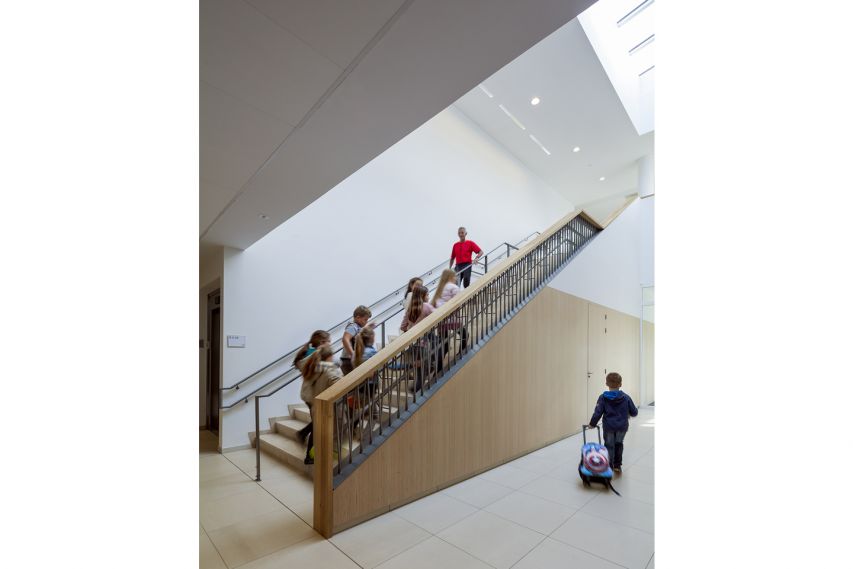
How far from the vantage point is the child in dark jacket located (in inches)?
158

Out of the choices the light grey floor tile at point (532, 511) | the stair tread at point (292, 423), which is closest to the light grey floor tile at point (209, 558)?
the light grey floor tile at point (532, 511)

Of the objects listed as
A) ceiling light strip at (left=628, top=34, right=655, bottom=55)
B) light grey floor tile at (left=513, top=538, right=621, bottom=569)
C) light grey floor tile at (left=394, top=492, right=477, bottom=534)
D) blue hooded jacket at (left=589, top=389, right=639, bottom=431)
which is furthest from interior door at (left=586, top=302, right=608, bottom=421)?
ceiling light strip at (left=628, top=34, right=655, bottom=55)

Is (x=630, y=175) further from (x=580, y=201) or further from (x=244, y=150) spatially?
(x=244, y=150)

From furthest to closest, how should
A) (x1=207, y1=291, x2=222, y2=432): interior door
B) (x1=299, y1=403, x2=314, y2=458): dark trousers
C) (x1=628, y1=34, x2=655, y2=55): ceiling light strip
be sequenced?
(x1=628, y1=34, x2=655, y2=55): ceiling light strip, (x1=207, y1=291, x2=222, y2=432): interior door, (x1=299, y1=403, x2=314, y2=458): dark trousers

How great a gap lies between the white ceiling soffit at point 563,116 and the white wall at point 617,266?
8.41 feet

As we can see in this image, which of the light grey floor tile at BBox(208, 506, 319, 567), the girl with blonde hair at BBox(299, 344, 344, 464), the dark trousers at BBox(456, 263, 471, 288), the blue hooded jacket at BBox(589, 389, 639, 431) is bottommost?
the light grey floor tile at BBox(208, 506, 319, 567)

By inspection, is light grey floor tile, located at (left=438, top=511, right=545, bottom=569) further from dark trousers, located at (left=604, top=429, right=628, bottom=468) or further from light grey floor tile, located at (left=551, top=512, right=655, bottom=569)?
dark trousers, located at (left=604, top=429, right=628, bottom=468)

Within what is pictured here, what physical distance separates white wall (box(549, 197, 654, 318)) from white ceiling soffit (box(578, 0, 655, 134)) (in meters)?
2.39

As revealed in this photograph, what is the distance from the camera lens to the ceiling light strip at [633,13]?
7.76m

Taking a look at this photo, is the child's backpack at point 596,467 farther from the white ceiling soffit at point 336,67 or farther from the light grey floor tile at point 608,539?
the white ceiling soffit at point 336,67

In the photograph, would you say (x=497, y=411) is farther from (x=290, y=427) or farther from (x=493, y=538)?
(x=290, y=427)

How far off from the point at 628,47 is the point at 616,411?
8986 millimetres

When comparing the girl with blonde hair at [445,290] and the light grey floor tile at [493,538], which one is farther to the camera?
the girl with blonde hair at [445,290]
